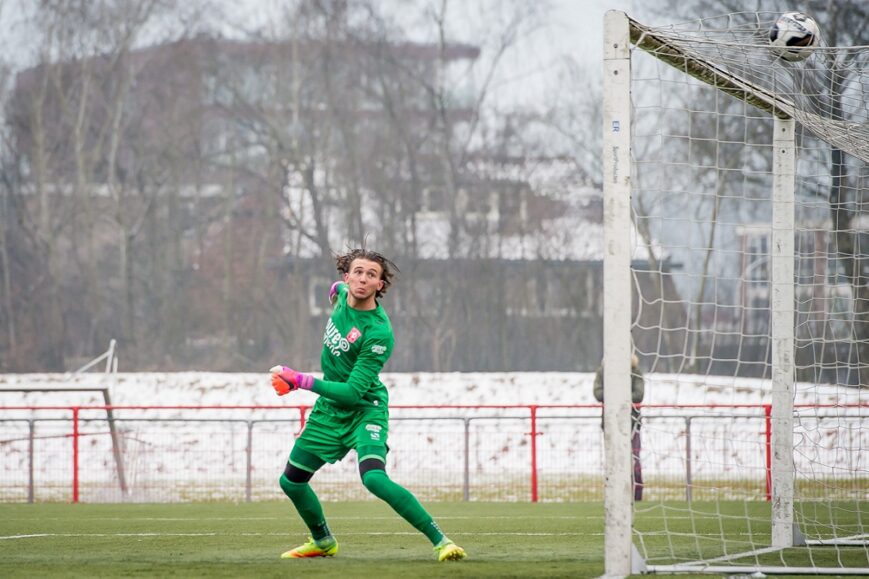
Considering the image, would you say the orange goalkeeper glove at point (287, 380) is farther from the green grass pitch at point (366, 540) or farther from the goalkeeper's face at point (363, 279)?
the green grass pitch at point (366, 540)

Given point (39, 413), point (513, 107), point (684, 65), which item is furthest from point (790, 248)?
point (513, 107)

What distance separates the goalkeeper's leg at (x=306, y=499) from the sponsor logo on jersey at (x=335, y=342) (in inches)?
25.9

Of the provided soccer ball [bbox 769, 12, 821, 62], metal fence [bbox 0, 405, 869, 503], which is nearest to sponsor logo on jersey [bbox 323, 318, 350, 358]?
soccer ball [bbox 769, 12, 821, 62]

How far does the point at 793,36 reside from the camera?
768 centimetres

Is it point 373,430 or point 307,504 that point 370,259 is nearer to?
point 373,430

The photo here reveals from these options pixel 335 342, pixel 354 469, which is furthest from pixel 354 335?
pixel 354 469

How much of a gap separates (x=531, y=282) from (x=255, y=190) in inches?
382

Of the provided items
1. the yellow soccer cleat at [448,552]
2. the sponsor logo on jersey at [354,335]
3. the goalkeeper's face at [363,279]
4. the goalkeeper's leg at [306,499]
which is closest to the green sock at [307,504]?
the goalkeeper's leg at [306,499]

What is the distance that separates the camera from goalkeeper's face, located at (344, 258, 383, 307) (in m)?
7.42

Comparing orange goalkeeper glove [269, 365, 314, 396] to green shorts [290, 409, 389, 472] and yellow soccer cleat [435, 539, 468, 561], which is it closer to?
green shorts [290, 409, 389, 472]

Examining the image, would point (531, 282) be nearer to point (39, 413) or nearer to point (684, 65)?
point (39, 413)

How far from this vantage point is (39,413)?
84.1ft

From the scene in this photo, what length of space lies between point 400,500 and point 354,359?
90 centimetres

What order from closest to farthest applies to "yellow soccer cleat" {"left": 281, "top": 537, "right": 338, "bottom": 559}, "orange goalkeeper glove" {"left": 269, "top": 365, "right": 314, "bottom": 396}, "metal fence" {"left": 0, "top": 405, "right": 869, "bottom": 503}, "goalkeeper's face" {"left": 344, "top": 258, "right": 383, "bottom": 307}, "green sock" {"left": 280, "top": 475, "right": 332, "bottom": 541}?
"orange goalkeeper glove" {"left": 269, "top": 365, "right": 314, "bottom": 396} < "goalkeeper's face" {"left": 344, "top": 258, "right": 383, "bottom": 307} < "green sock" {"left": 280, "top": 475, "right": 332, "bottom": 541} < "yellow soccer cleat" {"left": 281, "top": 537, "right": 338, "bottom": 559} < "metal fence" {"left": 0, "top": 405, "right": 869, "bottom": 503}
